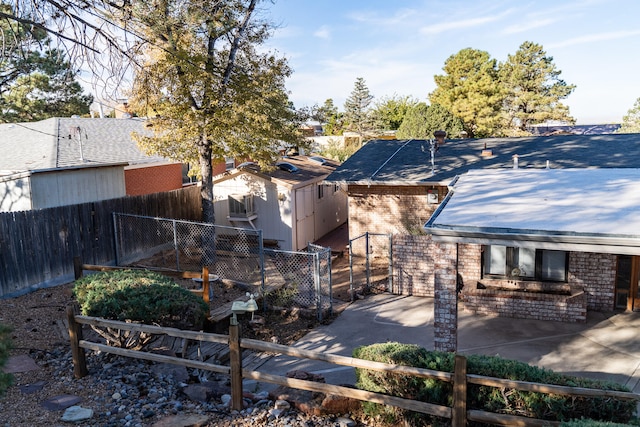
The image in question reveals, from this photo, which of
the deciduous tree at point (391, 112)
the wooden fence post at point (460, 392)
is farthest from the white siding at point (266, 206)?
the deciduous tree at point (391, 112)

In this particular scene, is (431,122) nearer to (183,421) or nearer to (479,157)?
(479,157)

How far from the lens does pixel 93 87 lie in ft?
19.8

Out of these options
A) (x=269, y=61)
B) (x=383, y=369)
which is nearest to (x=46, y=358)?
(x=383, y=369)

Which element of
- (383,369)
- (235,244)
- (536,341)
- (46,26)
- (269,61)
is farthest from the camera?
(235,244)

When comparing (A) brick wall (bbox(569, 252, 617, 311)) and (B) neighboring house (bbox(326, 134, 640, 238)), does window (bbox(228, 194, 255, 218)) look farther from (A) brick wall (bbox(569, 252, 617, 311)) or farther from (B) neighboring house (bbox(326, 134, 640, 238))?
(A) brick wall (bbox(569, 252, 617, 311))

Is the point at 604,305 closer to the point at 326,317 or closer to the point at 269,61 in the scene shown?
the point at 326,317

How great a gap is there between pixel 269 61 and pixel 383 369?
11.4 metres

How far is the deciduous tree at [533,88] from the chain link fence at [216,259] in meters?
29.9

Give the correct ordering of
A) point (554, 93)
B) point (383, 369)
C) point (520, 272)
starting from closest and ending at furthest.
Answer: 1. point (383, 369)
2. point (520, 272)
3. point (554, 93)

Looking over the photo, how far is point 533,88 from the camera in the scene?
38250 millimetres

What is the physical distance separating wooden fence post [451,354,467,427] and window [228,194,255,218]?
42.0ft

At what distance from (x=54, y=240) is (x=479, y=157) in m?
12.5

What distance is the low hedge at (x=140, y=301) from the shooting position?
6.86 m

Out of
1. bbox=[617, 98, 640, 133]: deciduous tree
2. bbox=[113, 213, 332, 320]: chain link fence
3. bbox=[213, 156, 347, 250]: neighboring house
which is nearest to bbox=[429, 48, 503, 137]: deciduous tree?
bbox=[617, 98, 640, 133]: deciduous tree
